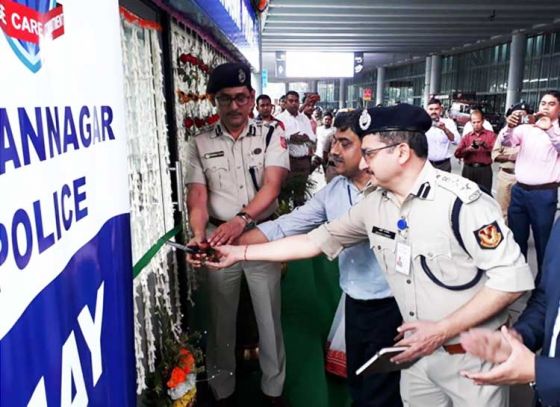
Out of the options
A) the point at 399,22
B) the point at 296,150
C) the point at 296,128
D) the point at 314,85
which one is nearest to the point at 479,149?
the point at 296,150

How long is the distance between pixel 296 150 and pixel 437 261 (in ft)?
15.2

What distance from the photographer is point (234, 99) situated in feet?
7.21

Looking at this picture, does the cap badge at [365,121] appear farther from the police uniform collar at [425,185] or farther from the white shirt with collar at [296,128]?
the white shirt with collar at [296,128]

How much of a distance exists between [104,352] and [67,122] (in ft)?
1.46

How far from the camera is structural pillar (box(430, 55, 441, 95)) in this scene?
74.8 ft

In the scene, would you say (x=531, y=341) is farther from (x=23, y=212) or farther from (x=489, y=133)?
(x=489, y=133)

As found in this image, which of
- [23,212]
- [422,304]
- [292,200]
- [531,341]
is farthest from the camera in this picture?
[292,200]

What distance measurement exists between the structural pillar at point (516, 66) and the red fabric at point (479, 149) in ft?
40.0

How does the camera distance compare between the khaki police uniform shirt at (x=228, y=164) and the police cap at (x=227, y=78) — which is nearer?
the police cap at (x=227, y=78)

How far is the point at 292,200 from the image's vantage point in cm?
541

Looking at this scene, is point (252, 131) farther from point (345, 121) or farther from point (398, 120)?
point (398, 120)

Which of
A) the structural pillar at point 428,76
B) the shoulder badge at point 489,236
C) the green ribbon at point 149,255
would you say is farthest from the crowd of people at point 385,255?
the structural pillar at point 428,76

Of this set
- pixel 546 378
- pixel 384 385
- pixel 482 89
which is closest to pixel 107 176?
pixel 546 378

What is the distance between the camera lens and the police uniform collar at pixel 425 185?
1.50 metres
